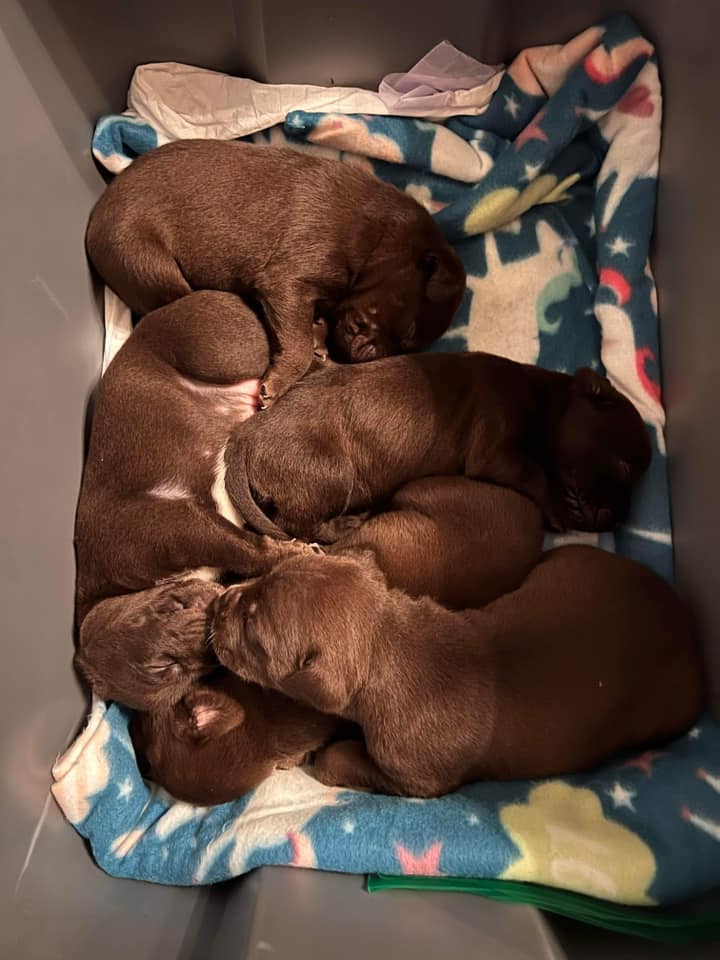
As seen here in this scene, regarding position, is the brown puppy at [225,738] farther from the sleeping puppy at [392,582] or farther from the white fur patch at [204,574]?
the white fur patch at [204,574]

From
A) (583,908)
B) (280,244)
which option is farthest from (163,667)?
(280,244)

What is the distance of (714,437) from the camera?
2.42 metres

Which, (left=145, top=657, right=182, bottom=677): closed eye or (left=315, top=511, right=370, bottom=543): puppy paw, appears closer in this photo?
(left=145, top=657, right=182, bottom=677): closed eye

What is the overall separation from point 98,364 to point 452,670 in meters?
1.58

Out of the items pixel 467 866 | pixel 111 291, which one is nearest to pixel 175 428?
pixel 111 291

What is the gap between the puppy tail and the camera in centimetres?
255

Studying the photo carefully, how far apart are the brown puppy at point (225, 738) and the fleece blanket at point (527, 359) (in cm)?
7

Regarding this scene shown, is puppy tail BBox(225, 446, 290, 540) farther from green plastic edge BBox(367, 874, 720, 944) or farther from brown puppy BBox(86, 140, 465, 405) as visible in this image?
green plastic edge BBox(367, 874, 720, 944)

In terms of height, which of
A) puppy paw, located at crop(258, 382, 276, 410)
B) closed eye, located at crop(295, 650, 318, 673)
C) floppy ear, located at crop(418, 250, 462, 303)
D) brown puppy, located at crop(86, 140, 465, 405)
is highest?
brown puppy, located at crop(86, 140, 465, 405)

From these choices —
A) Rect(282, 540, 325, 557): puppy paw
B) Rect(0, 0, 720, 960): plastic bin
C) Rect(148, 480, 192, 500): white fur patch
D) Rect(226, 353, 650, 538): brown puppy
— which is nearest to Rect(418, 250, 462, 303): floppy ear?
Rect(226, 353, 650, 538): brown puppy

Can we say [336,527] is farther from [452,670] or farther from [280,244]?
[280,244]

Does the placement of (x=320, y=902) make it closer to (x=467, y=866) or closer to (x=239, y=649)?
(x=467, y=866)

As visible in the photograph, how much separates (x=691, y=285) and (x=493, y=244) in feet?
2.72

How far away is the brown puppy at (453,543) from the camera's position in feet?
7.96
